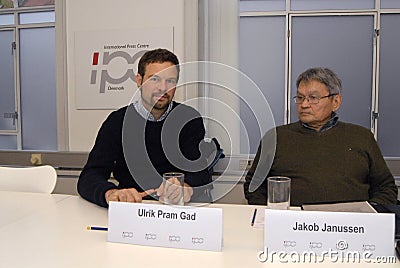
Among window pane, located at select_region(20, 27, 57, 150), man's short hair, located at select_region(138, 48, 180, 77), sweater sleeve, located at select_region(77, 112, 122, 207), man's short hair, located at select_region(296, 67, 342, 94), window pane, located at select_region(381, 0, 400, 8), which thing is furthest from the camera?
window pane, located at select_region(20, 27, 57, 150)

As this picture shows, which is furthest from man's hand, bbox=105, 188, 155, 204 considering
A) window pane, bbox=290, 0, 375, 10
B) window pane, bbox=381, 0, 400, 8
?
window pane, bbox=381, 0, 400, 8

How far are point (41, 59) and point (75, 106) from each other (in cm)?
78

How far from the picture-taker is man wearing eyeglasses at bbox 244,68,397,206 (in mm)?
1829

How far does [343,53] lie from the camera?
2.98 metres

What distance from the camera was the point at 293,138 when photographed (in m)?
1.98

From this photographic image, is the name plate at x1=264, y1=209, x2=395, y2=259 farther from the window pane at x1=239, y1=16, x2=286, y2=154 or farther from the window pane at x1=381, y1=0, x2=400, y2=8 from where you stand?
the window pane at x1=381, y1=0, x2=400, y2=8

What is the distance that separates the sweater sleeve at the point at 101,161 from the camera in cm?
152

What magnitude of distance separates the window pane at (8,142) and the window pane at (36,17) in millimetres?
1022

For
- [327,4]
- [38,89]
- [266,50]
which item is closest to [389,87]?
[327,4]

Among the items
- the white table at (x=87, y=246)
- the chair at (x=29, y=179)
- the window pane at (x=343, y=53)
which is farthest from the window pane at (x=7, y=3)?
the white table at (x=87, y=246)

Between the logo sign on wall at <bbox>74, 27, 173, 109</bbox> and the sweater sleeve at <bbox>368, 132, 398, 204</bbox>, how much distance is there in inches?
62.2

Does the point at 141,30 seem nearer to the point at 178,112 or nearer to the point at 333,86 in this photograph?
the point at 178,112

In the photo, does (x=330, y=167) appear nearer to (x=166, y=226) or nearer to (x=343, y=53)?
(x=166, y=226)

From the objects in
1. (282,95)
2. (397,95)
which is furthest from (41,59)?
(397,95)
